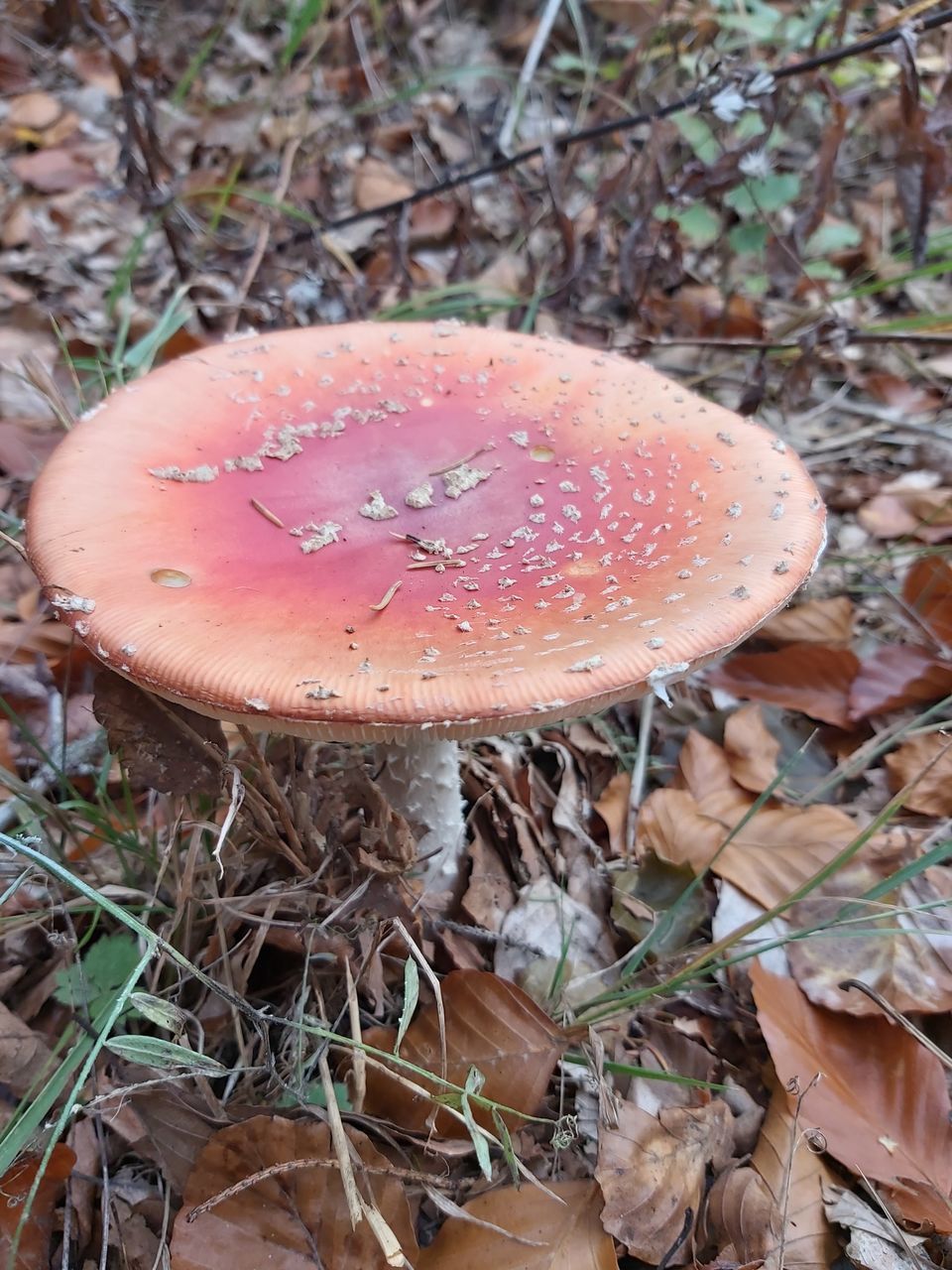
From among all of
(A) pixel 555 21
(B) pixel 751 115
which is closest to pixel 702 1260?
(B) pixel 751 115

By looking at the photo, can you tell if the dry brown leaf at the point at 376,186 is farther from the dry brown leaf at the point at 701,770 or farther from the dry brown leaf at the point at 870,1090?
the dry brown leaf at the point at 870,1090

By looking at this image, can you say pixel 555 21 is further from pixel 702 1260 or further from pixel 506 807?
pixel 702 1260

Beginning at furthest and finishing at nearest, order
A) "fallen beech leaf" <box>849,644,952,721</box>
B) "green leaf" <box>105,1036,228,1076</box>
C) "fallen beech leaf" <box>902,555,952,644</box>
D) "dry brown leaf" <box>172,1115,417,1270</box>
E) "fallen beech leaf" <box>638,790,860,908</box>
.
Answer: "fallen beech leaf" <box>902,555,952,644</box> → "fallen beech leaf" <box>849,644,952,721</box> → "fallen beech leaf" <box>638,790,860,908</box> → "dry brown leaf" <box>172,1115,417,1270</box> → "green leaf" <box>105,1036,228,1076</box>

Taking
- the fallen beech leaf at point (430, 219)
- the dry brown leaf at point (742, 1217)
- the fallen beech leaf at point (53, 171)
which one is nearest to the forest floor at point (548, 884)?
the dry brown leaf at point (742, 1217)

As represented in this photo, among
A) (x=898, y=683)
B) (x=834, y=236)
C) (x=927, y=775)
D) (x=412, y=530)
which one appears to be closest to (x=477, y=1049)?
(x=412, y=530)

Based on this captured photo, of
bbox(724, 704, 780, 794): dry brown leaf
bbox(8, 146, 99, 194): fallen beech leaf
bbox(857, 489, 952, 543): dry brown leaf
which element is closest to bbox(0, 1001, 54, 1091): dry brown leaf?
bbox(724, 704, 780, 794): dry brown leaf

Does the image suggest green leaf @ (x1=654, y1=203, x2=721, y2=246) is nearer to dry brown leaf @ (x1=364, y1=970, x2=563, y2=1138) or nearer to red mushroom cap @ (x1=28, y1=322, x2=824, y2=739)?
red mushroom cap @ (x1=28, y1=322, x2=824, y2=739)
